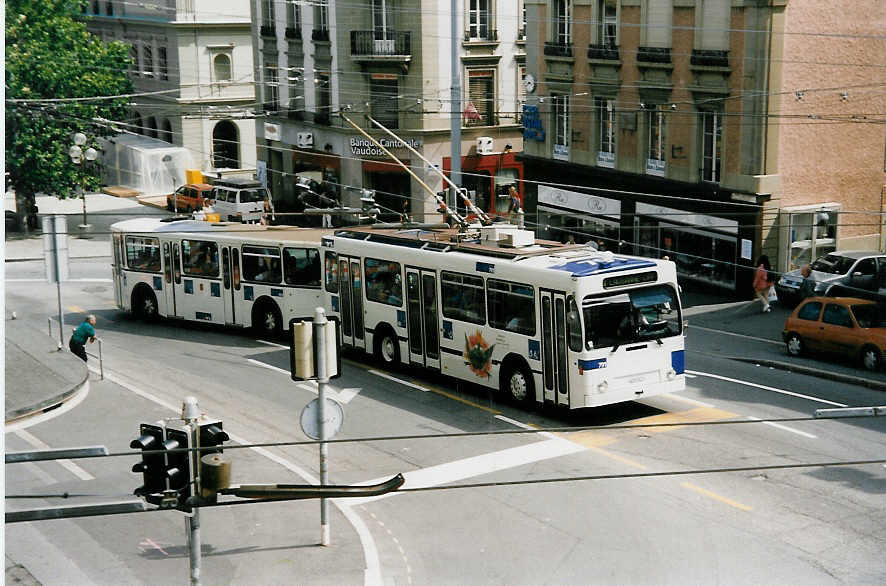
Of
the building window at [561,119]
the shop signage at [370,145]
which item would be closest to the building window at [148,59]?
the shop signage at [370,145]

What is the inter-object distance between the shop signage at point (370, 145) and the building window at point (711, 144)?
15.1 m

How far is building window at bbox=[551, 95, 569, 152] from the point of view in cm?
4284

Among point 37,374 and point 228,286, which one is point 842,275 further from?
point 37,374

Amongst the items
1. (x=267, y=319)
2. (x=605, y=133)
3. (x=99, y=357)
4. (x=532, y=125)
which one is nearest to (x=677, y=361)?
(x=267, y=319)

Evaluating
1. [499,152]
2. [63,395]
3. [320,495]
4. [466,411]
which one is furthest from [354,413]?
[499,152]

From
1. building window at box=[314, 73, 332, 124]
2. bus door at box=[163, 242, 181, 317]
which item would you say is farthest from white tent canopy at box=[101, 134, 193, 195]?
bus door at box=[163, 242, 181, 317]

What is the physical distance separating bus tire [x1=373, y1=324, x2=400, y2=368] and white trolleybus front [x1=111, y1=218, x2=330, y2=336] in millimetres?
2783

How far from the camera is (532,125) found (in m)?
44.6

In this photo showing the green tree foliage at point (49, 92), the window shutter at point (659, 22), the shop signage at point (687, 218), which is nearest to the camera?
the shop signage at point (687, 218)

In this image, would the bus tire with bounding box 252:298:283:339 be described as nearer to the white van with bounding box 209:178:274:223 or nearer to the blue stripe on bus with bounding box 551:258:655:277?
the blue stripe on bus with bounding box 551:258:655:277

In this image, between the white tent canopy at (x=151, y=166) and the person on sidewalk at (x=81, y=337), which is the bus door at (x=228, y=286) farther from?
the white tent canopy at (x=151, y=166)

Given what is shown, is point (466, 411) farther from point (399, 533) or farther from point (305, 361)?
point (305, 361)

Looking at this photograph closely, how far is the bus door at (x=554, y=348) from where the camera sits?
2053 centimetres

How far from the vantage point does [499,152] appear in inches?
2000
